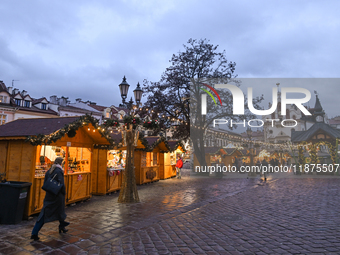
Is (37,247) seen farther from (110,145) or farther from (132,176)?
(110,145)

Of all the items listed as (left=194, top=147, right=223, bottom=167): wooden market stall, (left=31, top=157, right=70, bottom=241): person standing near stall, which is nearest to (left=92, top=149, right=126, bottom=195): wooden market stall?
(left=31, top=157, right=70, bottom=241): person standing near stall

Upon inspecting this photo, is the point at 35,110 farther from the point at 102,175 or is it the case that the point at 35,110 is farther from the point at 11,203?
the point at 11,203

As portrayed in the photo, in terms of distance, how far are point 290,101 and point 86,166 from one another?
1664 cm

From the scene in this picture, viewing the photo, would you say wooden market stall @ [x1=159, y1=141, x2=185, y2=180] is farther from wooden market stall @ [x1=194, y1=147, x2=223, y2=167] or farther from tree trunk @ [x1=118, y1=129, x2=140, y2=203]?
wooden market stall @ [x1=194, y1=147, x2=223, y2=167]

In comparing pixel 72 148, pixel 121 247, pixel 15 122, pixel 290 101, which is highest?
pixel 290 101

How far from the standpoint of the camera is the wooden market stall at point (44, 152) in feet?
25.8

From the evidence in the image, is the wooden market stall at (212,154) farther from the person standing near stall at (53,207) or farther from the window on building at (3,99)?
the window on building at (3,99)

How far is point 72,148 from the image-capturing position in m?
10.3

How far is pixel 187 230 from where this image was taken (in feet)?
21.3

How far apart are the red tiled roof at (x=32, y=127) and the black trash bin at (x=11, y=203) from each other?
164 cm

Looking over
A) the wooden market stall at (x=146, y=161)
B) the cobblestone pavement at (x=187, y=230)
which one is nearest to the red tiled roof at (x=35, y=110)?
the wooden market stall at (x=146, y=161)

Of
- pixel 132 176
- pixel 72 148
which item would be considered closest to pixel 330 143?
pixel 132 176

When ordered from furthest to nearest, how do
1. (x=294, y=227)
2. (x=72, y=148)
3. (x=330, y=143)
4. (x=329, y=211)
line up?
(x=330, y=143) < (x=72, y=148) < (x=329, y=211) < (x=294, y=227)

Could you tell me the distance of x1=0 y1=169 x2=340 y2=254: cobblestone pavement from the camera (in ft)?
17.0
